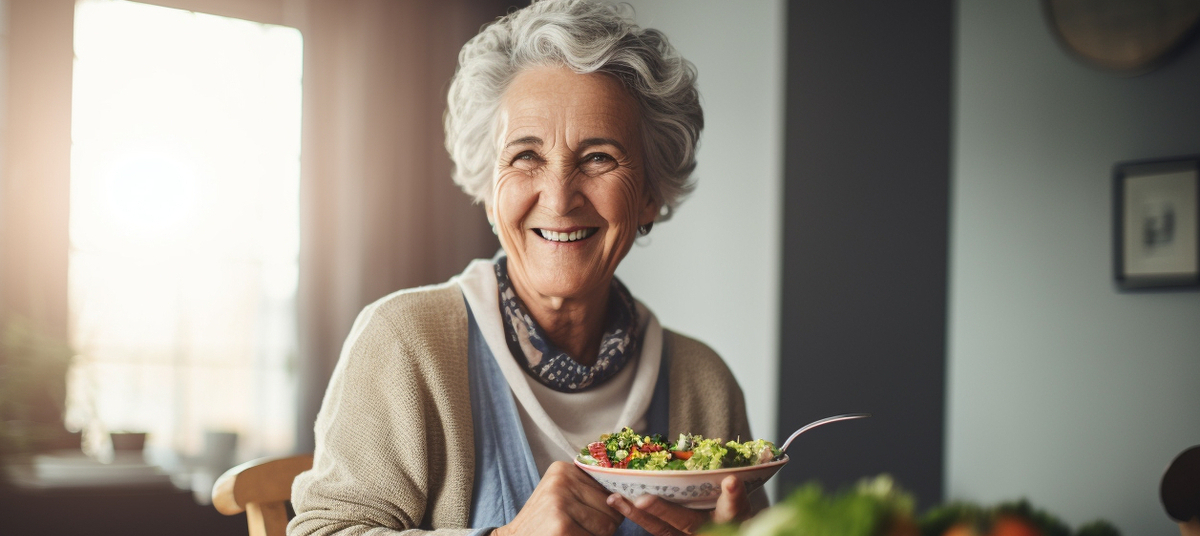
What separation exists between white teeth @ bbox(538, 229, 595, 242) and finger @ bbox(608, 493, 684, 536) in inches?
18.4

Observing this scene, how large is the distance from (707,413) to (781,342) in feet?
5.04

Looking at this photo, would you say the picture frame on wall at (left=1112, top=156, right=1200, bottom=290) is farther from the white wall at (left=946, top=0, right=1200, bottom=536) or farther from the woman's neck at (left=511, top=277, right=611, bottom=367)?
the woman's neck at (left=511, top=277, right=611, bottom=367)

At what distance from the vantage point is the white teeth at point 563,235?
4.36 feet

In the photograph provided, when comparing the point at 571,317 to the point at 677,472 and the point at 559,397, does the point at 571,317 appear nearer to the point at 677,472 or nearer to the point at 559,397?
the point at 559,397

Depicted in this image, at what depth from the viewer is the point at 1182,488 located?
46.9 inches

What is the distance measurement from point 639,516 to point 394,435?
424 millimetres

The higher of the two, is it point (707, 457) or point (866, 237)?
point (866, 237)

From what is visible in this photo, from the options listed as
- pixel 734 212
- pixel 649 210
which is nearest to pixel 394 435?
pixel 649 210

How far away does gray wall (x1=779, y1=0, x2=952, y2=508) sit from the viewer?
3035mm

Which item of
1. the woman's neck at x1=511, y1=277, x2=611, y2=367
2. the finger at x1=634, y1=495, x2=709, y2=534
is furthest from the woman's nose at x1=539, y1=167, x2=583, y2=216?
the finger at x1=634, y1=495, x2=709, y2=534

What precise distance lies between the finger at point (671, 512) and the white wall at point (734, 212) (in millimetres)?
2055

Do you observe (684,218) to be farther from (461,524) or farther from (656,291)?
(461,524)

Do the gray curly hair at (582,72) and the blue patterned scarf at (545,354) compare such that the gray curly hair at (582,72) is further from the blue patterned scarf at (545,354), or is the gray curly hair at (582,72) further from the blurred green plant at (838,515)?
the blurred green plant at (838,515)

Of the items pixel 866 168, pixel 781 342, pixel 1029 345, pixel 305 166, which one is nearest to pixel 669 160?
pixel 781 342
